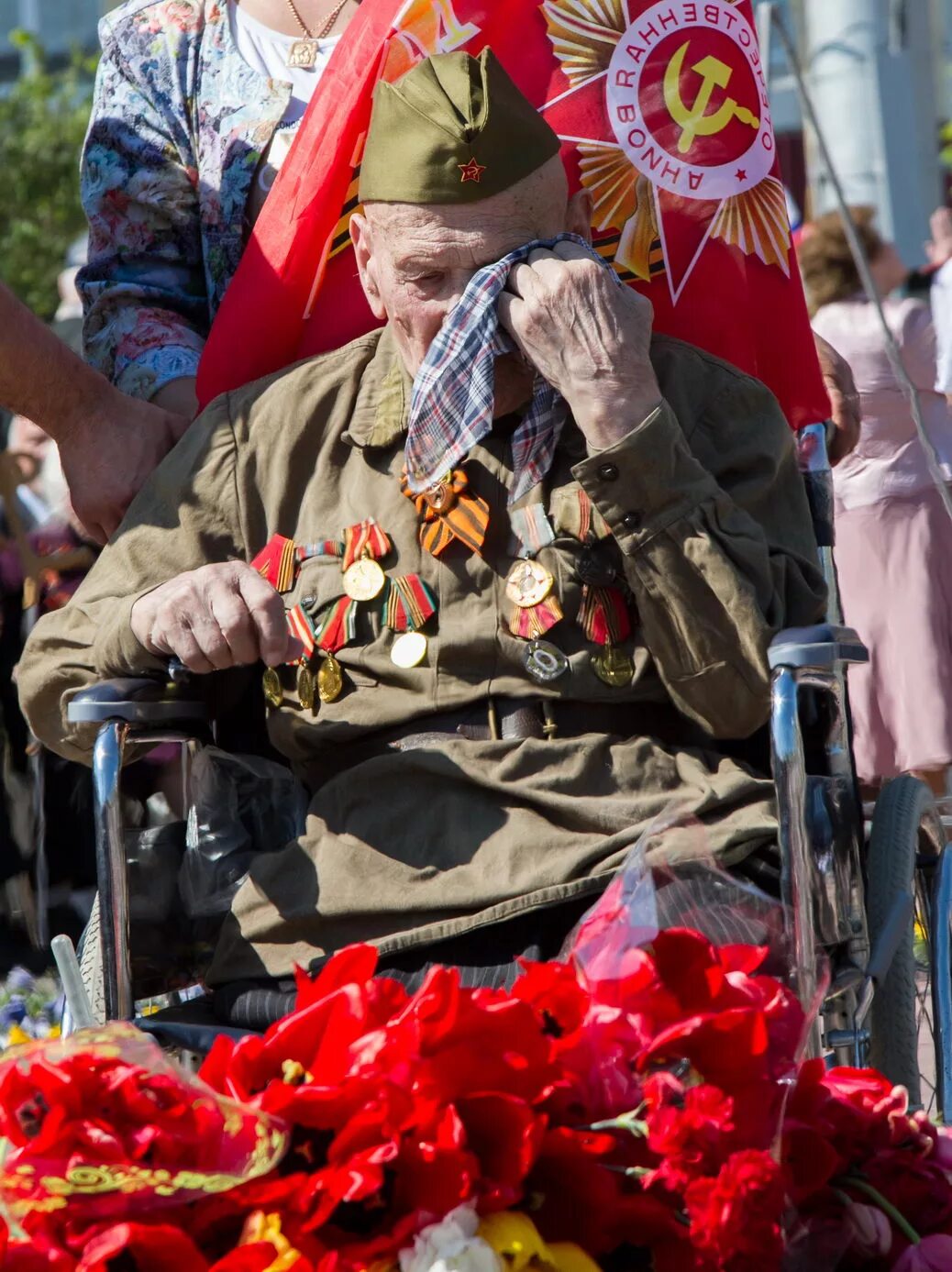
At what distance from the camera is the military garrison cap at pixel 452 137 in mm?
2704

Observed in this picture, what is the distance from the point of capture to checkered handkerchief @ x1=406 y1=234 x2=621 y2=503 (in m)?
2.65

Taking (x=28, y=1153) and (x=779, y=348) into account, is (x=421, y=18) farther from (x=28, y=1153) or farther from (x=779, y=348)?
(x=28, y=1153)

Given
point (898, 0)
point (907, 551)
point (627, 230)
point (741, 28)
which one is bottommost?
point (907, 551)

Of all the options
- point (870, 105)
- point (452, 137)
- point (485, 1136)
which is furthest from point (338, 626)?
point (870, 105)

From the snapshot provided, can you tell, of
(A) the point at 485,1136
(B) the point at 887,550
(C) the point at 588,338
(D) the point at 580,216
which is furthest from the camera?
(B) the point at 887,550

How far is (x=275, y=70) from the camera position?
339cm

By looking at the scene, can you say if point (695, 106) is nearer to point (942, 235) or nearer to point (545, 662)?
point (545, 662)

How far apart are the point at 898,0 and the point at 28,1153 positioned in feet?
38.1

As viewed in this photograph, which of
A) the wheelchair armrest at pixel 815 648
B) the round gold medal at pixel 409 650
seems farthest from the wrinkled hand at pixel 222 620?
the wheelchair armrest at pixel 815 648

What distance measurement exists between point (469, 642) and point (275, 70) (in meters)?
1.25

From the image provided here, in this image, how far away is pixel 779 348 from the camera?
127 inches

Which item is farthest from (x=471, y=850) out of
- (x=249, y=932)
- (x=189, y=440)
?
(x=189, y=440)

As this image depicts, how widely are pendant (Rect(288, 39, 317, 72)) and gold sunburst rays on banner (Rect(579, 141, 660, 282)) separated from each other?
54 cm

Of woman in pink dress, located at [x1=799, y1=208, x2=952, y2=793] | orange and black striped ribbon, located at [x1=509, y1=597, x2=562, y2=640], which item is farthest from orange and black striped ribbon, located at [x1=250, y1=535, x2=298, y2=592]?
woman in pink dress, located at [x1=799, y1=208, x2=952, y2=793]
